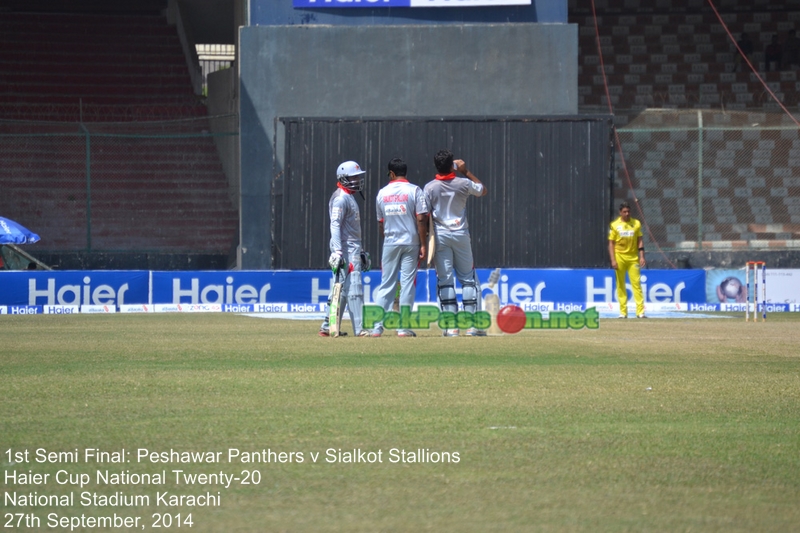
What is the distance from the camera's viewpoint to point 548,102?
77.2 feet

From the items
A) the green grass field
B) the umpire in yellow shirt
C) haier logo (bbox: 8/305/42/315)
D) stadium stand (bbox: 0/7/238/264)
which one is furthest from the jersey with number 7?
stadium stand (bbox: 0/7/238/264)

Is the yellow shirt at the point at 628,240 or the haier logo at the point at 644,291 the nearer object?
the yellow shirt at the point at 628,240

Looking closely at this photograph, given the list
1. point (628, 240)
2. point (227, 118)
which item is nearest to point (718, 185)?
point (628, 240)

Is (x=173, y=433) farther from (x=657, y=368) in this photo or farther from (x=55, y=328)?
(x=55, y=328)

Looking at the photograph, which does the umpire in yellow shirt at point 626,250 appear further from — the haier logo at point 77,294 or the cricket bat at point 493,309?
the haier logo at point 77,294

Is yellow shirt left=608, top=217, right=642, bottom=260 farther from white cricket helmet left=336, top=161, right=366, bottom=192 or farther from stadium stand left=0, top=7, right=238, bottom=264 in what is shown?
stadium stand left=0, top=7, right=238, bottom=264

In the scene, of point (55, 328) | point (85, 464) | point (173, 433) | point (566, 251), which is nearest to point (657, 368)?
point (173, 433)

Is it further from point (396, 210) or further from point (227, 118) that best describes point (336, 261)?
point (227, 118)

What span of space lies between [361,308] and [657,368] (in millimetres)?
4041

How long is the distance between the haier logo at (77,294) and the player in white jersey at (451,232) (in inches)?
387

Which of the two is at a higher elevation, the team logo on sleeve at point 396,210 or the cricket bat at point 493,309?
the team logo on sleeve at point 396,210

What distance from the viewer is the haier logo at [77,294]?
65.9ft

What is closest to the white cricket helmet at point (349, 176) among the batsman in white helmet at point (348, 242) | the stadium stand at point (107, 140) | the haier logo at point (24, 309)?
the batsman in white helmet at point (348, 242)

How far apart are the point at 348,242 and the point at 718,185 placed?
16.4 m
